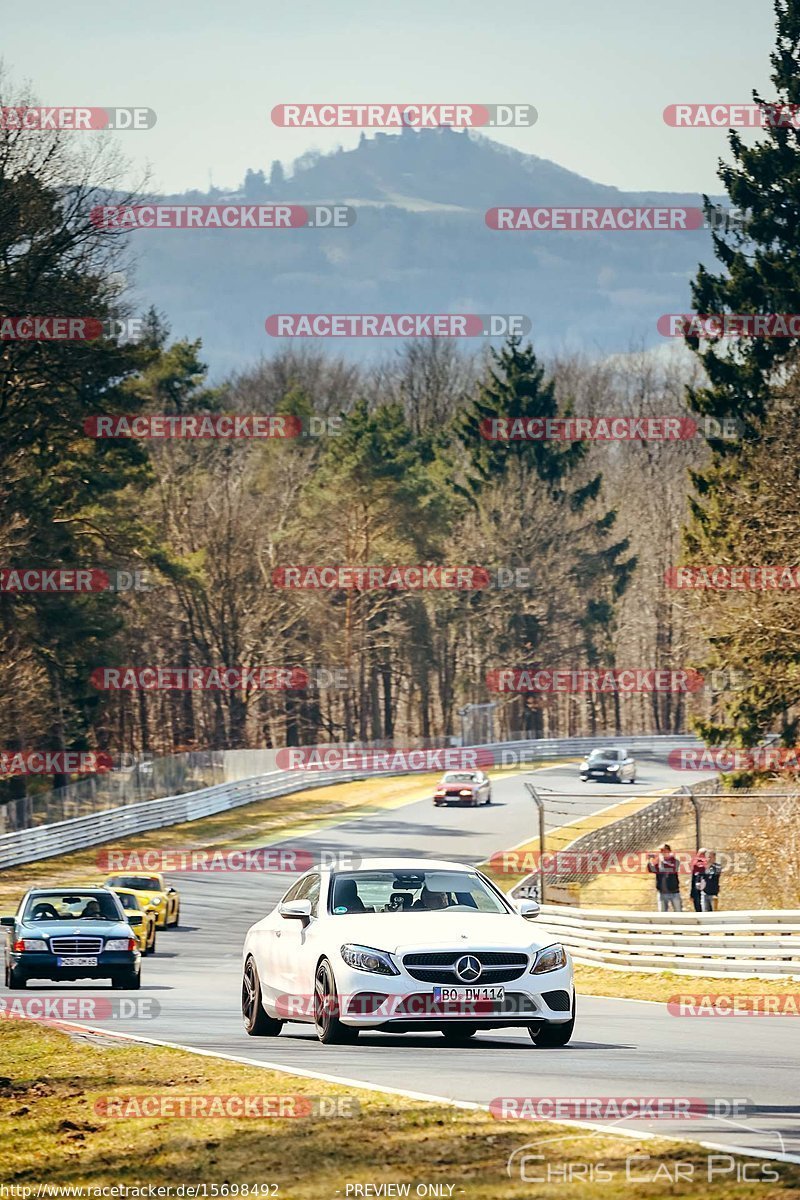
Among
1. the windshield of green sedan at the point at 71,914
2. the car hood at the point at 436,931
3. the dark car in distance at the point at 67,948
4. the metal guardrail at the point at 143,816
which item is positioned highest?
the car hood at the point at 436,931

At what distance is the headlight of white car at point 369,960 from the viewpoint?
41.8 ft

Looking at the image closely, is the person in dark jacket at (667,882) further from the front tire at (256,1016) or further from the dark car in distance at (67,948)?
the front tire at (256,1016)

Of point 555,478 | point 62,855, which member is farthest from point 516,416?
point 62,855

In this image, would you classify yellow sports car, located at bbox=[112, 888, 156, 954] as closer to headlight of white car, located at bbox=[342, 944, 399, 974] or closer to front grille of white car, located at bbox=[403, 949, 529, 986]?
headlight of white car, located at bbox=[342, 944, 399, 974]

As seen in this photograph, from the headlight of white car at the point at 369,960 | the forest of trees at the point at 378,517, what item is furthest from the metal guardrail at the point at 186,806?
the headlight of white car at the point at 369,960

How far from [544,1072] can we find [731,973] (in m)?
12.1

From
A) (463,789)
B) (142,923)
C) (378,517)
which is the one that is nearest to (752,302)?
(463,789)

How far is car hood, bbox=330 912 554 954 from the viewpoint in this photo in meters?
12.8

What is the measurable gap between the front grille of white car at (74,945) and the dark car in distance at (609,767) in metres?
50.2

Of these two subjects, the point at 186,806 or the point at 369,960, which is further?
the point at 186,806

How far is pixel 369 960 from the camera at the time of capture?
12.8 meters

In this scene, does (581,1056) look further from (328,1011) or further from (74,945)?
(74,945)

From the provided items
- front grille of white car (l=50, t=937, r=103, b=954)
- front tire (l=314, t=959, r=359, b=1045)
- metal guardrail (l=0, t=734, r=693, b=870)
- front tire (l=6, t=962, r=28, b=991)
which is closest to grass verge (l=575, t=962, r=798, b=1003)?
front grille of white car (l=50, t=937, r=103, b=954)

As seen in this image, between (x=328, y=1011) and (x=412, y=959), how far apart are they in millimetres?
837
